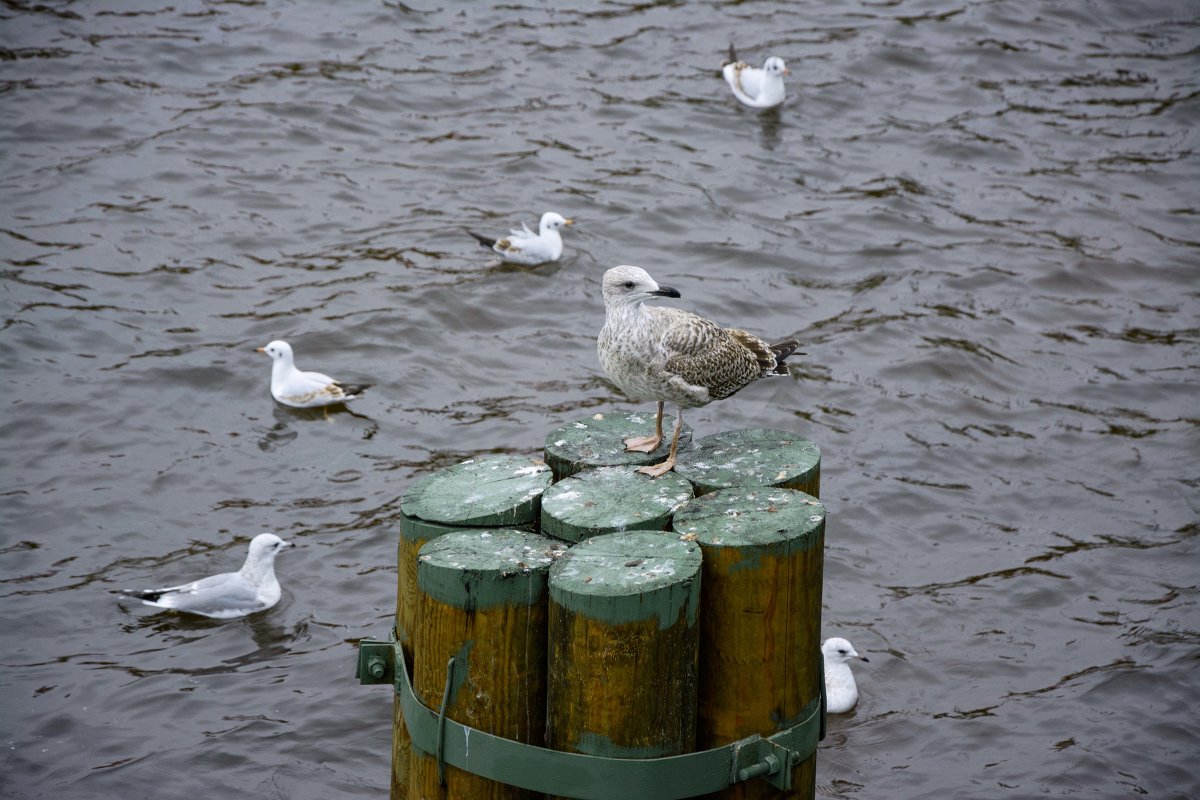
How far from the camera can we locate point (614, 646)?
3.30 metres

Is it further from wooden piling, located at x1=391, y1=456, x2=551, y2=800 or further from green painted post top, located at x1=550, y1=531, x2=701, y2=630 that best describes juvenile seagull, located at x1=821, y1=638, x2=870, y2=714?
green painted post top, located at x1=550, y1=531, x2=701, y2=630

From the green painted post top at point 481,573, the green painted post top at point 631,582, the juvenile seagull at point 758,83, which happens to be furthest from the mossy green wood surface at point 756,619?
the juvenile seagull at point 758,83

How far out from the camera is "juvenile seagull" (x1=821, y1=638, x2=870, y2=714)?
658cm

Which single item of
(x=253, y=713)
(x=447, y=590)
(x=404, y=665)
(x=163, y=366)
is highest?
(x=447, y=590)

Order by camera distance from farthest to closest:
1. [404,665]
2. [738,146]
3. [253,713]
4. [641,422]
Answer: [738,146]
[253,713]
[641,422]
[404,665]

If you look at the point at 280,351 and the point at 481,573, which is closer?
the point at 481,573

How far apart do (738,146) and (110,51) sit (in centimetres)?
657

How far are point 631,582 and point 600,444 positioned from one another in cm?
105

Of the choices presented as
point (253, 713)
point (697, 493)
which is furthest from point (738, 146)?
point (697, 493)

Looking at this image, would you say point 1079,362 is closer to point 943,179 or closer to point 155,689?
point 943,179

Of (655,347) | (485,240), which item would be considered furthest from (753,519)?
(485,240)

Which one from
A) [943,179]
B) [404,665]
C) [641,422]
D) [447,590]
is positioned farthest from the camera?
[943,179]

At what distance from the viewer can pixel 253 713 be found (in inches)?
254

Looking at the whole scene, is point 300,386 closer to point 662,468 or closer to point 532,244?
point 532,244
